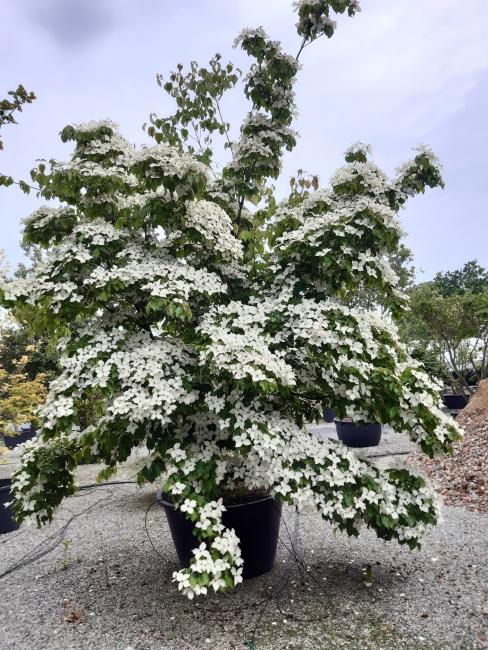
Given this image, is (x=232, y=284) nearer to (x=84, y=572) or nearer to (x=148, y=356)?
(x=148, y=356)

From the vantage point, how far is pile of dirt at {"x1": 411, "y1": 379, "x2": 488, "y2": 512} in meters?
5.48

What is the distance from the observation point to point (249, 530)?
3.54 metres

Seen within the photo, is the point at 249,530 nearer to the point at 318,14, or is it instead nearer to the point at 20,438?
the point at 318,14

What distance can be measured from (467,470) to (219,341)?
4463mm

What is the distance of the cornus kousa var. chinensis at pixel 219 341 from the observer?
2.97m

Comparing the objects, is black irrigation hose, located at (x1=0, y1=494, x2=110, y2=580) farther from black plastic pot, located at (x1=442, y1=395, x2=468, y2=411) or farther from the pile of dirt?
black plastic pot, located at (x1=442, y1=395, x2=468, y2=411)

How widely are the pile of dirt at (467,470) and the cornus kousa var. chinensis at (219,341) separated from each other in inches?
76.0

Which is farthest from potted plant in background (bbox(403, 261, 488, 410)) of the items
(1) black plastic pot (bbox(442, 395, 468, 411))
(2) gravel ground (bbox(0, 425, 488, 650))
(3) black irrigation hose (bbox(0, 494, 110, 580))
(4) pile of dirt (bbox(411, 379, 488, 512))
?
(3) black irrigation hose (bbox(0, 494, 110, 580))

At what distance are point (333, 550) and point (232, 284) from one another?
233 centimetres

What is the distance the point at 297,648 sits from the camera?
9.09ft

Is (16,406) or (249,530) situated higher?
(16,406)

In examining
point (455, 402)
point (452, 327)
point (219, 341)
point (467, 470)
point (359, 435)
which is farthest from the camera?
point (455, 402)

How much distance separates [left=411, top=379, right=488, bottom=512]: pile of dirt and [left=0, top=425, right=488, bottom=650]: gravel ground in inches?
24.2

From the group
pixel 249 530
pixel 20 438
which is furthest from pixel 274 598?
pixel 20 438
